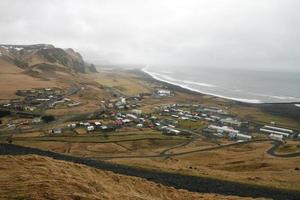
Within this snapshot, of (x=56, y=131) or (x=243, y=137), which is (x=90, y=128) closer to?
(x=56, y=131)

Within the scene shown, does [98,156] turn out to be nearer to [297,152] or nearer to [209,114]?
[297,152]

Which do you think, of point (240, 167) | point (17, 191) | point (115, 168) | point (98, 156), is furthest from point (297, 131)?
point (17, 191)

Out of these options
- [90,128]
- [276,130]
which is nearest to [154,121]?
[90,128]

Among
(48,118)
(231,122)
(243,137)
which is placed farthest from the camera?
(231,122)

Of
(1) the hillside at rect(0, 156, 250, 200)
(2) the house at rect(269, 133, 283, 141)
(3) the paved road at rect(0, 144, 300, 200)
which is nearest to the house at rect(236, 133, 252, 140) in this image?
(2) the house at rect(269, 133, 283, 141)

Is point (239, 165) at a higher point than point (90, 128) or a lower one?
higher

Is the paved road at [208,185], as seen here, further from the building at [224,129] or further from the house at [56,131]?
the building at [224,129]

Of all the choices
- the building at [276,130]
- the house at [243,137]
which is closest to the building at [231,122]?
the building at [276,130]

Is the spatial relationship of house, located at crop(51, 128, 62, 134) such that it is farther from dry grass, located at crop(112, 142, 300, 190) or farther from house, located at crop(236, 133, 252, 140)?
house, located at crop(236, 133, 252, 140)
